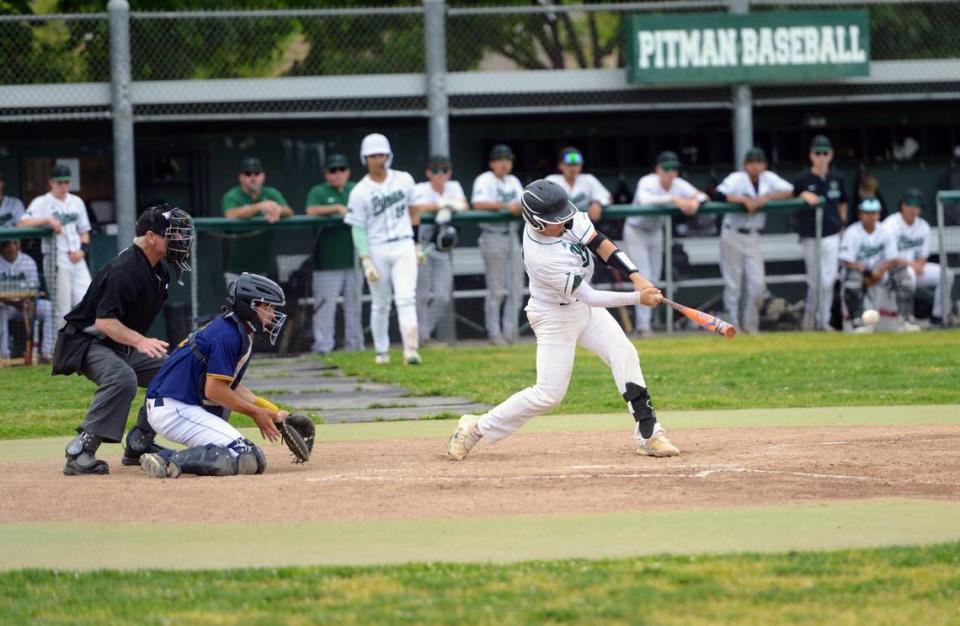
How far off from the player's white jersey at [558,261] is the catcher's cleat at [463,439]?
0.84 m

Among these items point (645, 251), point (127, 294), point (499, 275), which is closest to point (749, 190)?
point (645, 251)

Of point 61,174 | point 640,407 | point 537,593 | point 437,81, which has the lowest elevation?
point 537,593

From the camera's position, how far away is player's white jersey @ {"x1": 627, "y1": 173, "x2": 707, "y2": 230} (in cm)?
1841

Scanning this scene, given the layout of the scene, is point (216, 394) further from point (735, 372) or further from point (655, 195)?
point (655, 195)

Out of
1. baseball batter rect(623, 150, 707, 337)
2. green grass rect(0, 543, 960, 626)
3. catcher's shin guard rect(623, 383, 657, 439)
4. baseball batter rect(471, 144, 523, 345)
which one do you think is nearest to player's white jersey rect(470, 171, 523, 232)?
baseball batter rect(471, 144, 523, 345)

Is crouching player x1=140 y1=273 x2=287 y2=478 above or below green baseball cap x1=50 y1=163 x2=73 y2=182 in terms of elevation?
below

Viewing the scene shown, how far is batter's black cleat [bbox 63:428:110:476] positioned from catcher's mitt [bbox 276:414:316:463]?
1092 millimetres

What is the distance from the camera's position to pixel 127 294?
29.8ft

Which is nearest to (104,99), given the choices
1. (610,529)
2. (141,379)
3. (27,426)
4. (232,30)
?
(232,30)

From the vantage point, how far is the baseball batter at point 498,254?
18.1m

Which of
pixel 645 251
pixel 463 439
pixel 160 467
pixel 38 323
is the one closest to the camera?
pixel 160 467

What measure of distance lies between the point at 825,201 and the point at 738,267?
1.38 meters

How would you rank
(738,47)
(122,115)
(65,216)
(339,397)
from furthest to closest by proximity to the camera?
(738,47), (122,115), (65,216), (339,397)

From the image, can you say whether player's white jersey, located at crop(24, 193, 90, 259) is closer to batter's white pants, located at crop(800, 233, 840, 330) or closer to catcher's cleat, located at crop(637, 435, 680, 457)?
batter's white pants, located at crop(800, 233, 840, 330)
